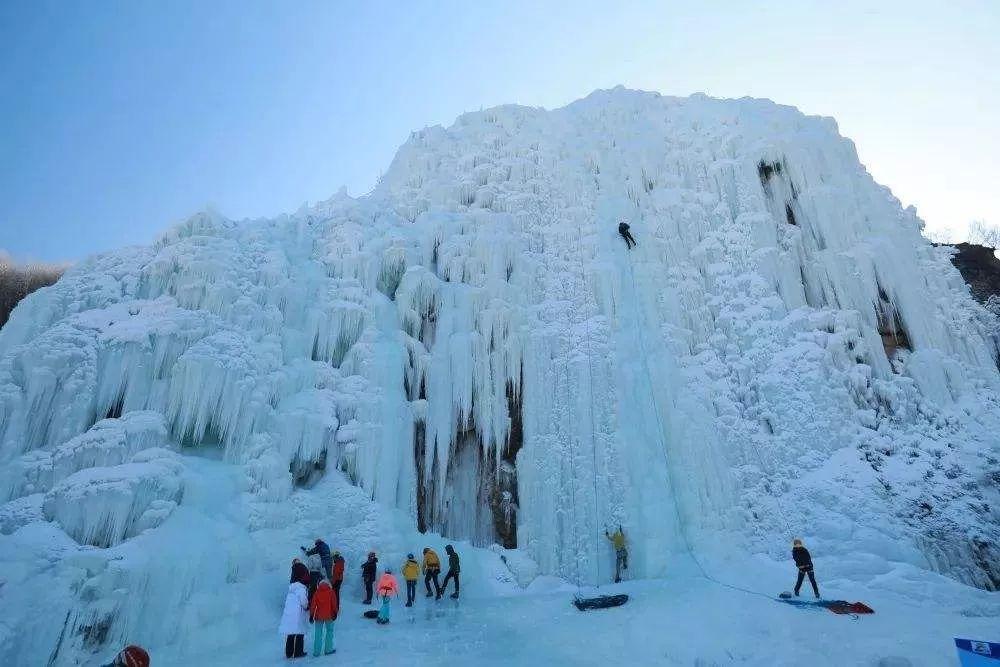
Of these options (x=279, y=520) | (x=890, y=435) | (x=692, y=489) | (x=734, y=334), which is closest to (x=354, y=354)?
(x=279, y=520)

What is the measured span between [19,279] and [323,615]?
14.9 m

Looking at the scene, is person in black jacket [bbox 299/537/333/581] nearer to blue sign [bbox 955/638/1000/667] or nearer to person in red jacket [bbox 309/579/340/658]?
person in red jacket [bbox 309/579/340/658]

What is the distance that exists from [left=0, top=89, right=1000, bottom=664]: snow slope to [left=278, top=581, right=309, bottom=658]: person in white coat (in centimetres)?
157

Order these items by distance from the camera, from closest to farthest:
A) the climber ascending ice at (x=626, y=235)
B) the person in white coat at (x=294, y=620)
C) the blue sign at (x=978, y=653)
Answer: the blue sign at (x=978, y=653), the person in white coat at (x=294, y=620), the climber ascending ice at (x=626, y=235)

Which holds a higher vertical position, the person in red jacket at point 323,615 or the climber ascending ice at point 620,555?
the climber ascending ice at point 620,555

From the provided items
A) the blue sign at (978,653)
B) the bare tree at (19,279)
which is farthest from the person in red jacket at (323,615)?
the bare tree at (19,279)

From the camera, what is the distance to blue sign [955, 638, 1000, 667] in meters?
3.64

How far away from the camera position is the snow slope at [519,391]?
8.38m

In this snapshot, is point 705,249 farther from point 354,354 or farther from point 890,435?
point 354,354

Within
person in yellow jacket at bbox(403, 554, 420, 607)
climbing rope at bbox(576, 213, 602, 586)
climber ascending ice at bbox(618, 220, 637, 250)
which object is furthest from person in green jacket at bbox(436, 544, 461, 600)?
climber ascending ice at bbox(618, 220, 637, 250)

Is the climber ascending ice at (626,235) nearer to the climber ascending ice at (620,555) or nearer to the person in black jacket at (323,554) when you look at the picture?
the climber ascending ice at (620,555)

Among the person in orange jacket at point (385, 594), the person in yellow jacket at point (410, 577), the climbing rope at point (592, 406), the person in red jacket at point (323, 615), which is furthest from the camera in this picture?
the climbing rope at point (592, 406)

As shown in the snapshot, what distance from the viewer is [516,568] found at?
11148 mm

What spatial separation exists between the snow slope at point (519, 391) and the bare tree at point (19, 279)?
5964 millimetres
